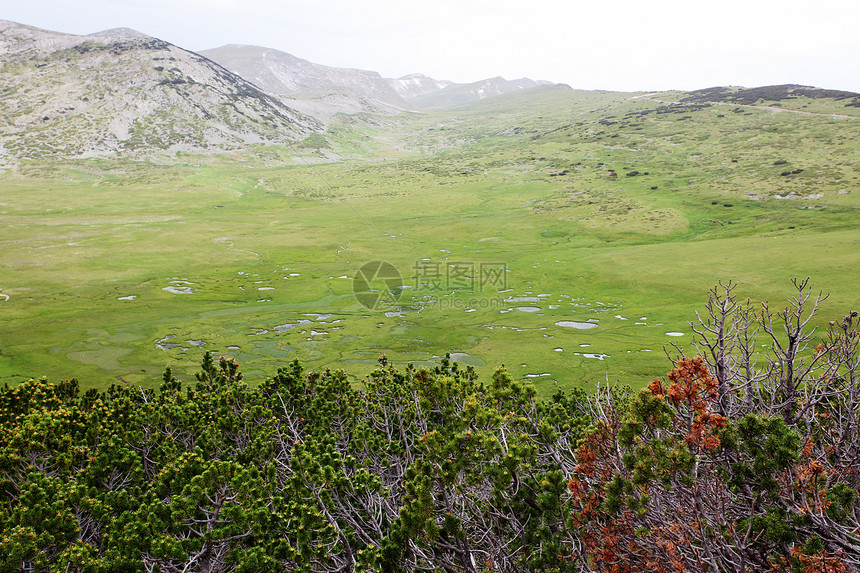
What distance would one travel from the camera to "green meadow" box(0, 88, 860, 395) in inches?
1163

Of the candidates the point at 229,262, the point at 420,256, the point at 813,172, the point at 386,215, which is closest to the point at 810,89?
the point at 813,172

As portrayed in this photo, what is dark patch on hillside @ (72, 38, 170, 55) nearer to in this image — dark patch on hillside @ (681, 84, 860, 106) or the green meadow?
the green meadow

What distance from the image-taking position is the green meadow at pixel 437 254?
29547 millimetres

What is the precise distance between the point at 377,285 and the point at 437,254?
12.8m

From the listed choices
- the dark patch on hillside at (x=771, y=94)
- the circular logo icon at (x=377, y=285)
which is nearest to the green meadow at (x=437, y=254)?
the circular logo icon at (x=377, y=285)

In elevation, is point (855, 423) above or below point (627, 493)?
above

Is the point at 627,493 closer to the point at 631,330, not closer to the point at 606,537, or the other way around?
the point at 606,537

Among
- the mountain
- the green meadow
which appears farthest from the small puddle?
the mountain

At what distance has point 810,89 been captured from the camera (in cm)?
15300

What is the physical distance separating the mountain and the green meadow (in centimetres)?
1823

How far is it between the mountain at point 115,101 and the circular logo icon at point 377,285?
366 ft

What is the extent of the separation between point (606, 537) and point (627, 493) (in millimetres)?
700

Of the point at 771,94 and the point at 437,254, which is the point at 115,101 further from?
the point at 771,94

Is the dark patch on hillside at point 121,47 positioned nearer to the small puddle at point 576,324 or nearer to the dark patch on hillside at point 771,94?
the dark patch on hillside at point 771,94
